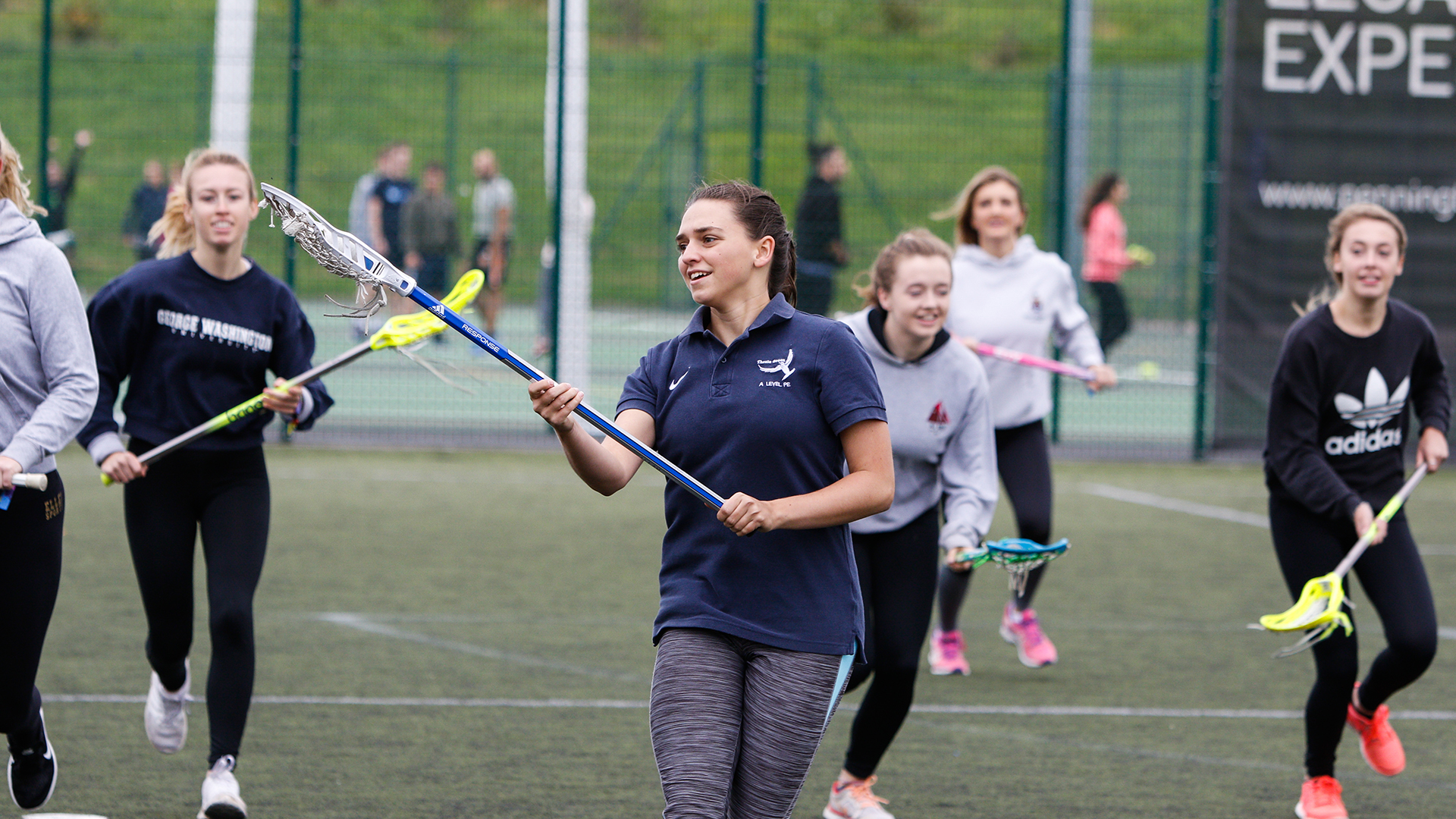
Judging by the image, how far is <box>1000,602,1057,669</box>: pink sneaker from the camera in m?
6.73

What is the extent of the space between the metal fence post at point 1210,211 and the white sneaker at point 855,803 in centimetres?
847

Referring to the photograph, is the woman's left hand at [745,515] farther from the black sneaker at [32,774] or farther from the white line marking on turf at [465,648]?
the white line marking on turf at [465,648]

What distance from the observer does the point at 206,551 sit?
4.95m

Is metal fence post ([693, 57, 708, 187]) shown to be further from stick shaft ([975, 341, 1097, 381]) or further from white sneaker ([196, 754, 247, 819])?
white sneaker ([196, 754, 247, 819])

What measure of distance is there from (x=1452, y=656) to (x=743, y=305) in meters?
4.70

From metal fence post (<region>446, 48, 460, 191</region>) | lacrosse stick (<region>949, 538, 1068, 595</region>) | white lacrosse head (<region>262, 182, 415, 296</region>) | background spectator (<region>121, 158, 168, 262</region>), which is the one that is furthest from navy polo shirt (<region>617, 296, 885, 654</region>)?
background spectator (<region>121, 158, 168, 262</region>)

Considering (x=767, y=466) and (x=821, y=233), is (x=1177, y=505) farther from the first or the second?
(x=767, y=466)

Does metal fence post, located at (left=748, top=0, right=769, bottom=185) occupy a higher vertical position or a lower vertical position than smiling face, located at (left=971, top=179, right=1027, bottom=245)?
higher

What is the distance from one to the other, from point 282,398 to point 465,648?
225 cm

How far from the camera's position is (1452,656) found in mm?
7008

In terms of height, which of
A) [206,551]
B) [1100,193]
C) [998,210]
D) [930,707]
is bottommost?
[930,707]

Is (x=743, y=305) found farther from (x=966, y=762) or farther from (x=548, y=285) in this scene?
(x=548, y=285)

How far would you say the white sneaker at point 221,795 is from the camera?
453 centimetres

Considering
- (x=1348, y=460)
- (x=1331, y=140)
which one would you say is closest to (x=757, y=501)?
(x=1348, y=460)
